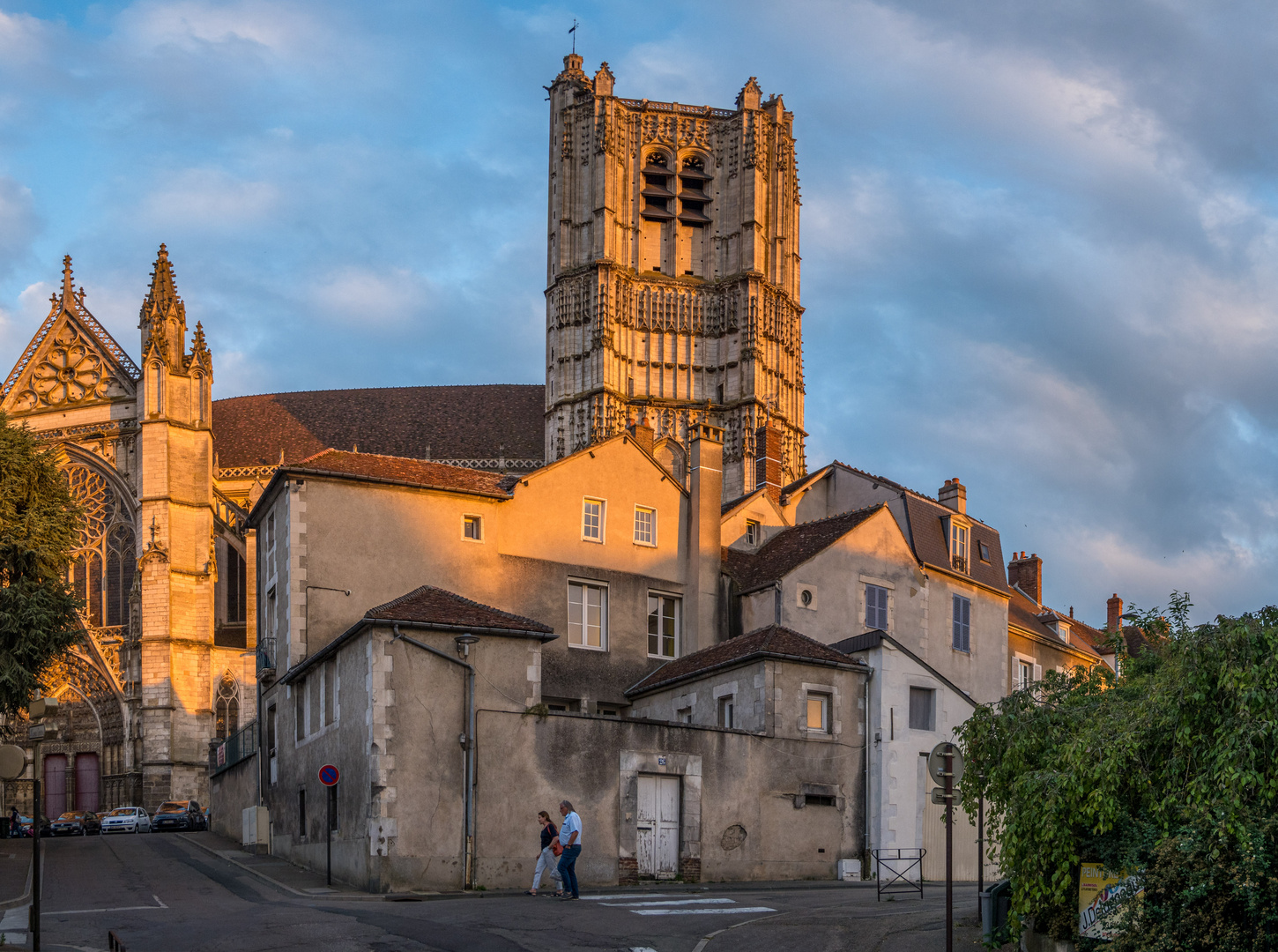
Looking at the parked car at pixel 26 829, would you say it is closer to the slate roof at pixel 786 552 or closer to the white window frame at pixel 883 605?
the slate roof at pixel 786 552

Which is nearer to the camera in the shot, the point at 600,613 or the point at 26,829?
the point at 600,613

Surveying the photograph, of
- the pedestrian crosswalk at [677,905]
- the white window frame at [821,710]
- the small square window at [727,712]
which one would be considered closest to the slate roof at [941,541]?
the white window frame at [821,710]

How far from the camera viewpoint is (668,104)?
8062 centimetres

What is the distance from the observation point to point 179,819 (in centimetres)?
4447

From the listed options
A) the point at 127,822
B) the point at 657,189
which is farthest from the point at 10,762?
the point at 657,189

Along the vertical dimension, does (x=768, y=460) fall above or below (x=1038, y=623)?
above

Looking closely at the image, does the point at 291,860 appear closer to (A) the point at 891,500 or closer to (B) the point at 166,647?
(A) the point at 891,500

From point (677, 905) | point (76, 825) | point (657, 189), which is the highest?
point (657, 189)

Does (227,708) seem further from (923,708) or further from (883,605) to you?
(923,708)

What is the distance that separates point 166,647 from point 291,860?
27654 millimetres

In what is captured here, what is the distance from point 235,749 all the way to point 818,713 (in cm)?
1384

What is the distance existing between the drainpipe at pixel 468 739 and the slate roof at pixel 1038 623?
67.4ft

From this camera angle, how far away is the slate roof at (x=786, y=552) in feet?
108

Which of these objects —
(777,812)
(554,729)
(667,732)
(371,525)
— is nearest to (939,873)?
(777,812)
